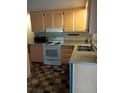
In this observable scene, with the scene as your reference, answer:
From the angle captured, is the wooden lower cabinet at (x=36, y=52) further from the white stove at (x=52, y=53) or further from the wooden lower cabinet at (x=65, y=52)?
the wooden lower cabinet at (x=65, y=52)

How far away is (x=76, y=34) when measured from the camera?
505 cm

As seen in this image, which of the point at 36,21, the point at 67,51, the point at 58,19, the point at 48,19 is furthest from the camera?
the point at 36,21

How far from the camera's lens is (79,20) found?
4.64 m

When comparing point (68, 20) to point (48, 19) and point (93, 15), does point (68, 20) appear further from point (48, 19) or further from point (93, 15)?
point (93, 15)

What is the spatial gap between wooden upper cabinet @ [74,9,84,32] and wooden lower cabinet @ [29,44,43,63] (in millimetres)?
1596

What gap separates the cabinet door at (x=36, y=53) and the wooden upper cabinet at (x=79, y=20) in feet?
5.24

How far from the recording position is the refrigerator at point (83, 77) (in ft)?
6.64

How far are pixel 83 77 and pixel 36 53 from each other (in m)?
3.26

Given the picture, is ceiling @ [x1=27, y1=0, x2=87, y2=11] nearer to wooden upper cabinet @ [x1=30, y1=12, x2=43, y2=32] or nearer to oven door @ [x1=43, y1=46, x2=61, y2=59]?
wooden upper cabinet @ [x1=30, y1=12, x2=43, y2=32]

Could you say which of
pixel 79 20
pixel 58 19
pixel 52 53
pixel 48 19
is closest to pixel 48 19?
pixel 48 19
